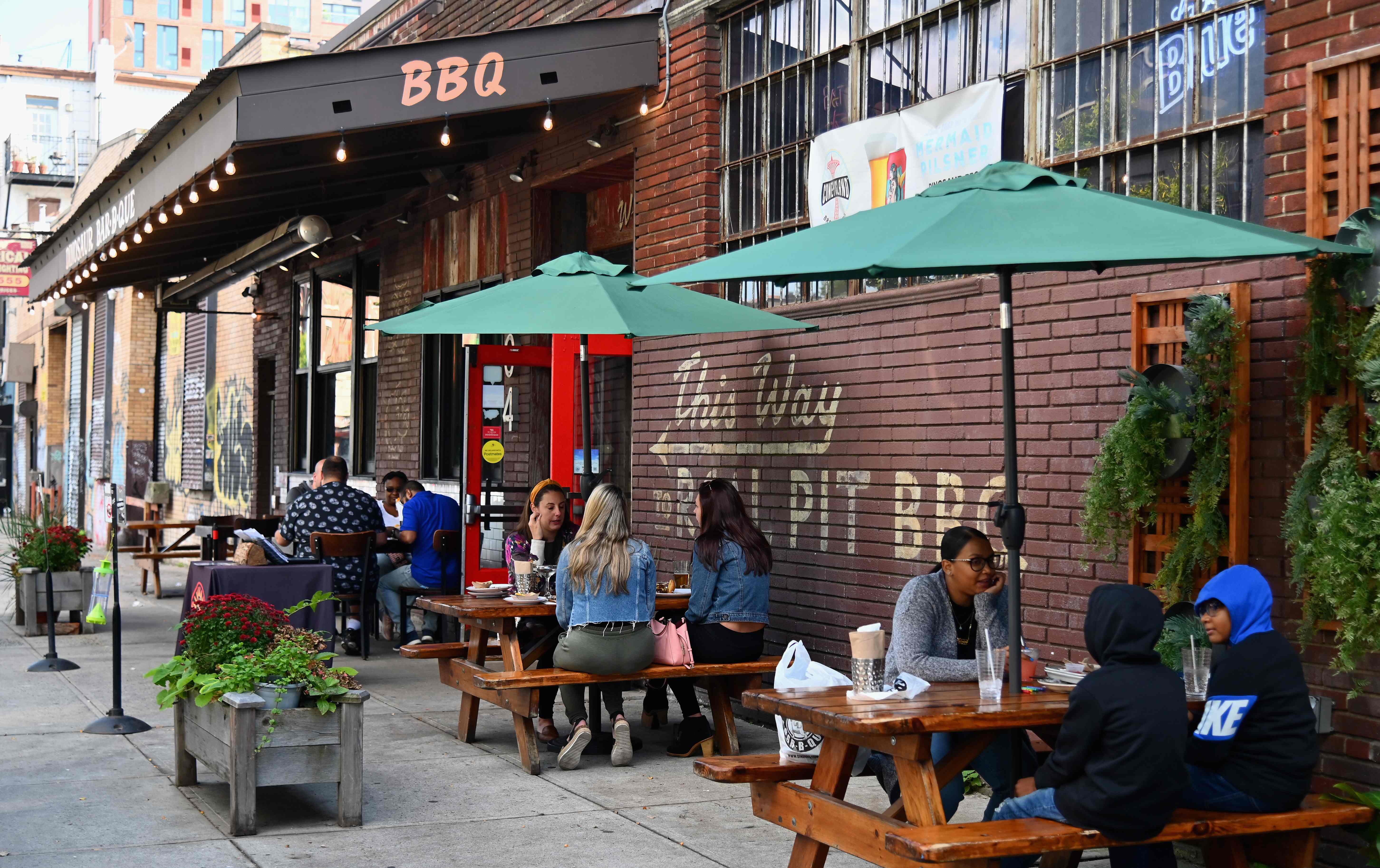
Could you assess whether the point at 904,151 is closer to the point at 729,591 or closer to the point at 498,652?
the point at 729,591

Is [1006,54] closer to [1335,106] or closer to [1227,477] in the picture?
[1335,106]

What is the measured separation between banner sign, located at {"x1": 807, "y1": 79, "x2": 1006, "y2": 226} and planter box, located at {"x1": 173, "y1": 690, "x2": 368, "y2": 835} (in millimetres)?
3607

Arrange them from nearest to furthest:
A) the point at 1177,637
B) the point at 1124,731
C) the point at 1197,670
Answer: the point at 1124,731, the point at 1197,670, the point at 1177,637

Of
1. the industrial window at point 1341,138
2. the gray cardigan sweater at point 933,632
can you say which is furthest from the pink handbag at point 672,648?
the industrial window at point 1341,138

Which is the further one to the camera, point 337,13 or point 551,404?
point 337,13

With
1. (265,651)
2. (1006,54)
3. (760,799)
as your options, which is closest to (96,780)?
(265,651)

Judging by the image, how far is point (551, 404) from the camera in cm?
1095

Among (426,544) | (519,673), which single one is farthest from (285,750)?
(426,544)

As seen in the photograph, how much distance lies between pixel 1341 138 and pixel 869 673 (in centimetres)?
267

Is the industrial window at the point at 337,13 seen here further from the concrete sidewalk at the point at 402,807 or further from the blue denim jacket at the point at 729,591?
the blue denim jacket at the point at 729,591

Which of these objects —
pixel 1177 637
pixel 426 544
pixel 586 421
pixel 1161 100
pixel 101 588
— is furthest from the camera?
pixel 426 544

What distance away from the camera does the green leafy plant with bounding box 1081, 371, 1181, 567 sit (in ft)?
18.2

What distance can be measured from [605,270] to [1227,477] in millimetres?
4042

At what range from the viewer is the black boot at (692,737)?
296 inches
